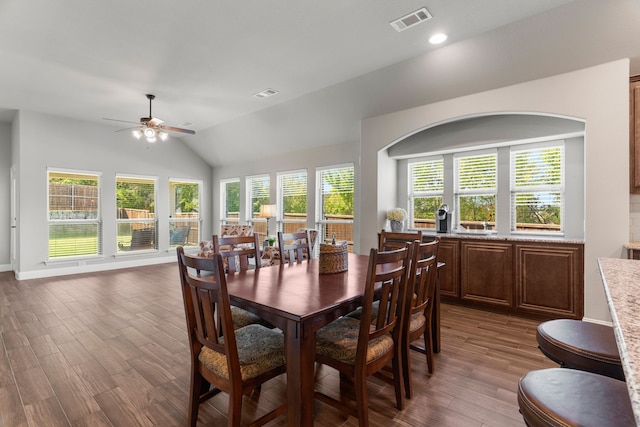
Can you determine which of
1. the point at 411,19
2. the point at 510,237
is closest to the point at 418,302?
the point at 510,237

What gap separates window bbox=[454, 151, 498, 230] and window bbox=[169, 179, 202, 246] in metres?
6.76

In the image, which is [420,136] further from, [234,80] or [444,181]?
[234,80]

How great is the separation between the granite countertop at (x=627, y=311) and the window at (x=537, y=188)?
277 centimetres

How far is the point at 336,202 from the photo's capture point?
6.43m

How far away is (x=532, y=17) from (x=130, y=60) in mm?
4422

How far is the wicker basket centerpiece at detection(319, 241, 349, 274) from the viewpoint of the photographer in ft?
8.14

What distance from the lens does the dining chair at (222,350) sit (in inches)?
61.0

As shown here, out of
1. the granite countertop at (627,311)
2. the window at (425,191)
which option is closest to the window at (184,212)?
the window at (425,191)

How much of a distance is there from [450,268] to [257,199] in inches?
204

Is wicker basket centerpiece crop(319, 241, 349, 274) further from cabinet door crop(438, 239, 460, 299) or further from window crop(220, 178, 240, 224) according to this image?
window crop(220, 178, 240, 224)

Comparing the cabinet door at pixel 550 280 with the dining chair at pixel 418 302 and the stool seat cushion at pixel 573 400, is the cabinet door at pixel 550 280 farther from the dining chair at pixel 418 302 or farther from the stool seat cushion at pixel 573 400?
the stool seat cushion at pixel 573 400

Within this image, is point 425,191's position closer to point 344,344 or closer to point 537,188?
point 537,188

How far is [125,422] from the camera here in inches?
77.4

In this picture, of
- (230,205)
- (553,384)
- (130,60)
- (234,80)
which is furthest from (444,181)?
(230,205)
